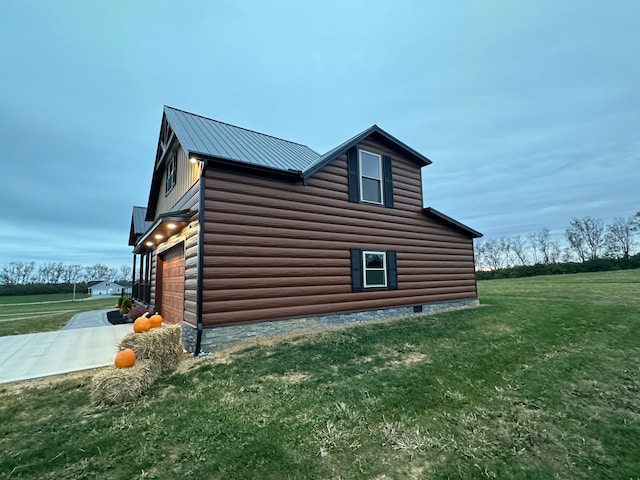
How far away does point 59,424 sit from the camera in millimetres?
3326

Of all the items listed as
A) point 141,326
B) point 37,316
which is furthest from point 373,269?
point 37,316

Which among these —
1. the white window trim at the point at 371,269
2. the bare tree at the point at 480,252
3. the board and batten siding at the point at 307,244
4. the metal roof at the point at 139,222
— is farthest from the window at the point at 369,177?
the bare tree at the point at 480,252

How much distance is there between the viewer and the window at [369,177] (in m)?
9.06

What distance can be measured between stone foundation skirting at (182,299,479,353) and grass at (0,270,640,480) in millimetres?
489

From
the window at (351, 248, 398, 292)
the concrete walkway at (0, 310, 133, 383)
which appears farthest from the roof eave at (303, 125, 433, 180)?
the concrete walkway at (0, 310, 133, 383)

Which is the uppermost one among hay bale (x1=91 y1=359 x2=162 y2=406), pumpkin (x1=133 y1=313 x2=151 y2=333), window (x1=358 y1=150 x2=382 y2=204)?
window (x1=358 y1=150 x2=382 y2=204)

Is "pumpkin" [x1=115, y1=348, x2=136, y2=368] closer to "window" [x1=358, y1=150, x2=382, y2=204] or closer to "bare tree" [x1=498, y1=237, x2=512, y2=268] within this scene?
"window" [x1=358, y1=150, x2=382, y2=204]

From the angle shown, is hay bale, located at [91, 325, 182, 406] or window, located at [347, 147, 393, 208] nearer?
hay bale, located at [91, 325, 182, 406]

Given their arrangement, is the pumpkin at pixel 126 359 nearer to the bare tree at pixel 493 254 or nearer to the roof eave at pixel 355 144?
the roof eave at pixel 355 144

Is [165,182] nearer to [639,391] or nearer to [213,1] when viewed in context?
[213,1]

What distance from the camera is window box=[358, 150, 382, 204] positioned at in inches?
371

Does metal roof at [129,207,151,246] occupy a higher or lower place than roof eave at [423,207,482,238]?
higher

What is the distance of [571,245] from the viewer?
130 feet

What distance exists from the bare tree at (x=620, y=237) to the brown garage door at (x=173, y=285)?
4942cm
